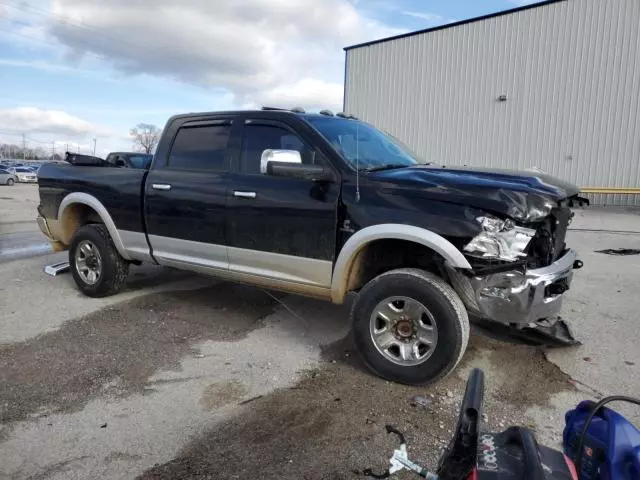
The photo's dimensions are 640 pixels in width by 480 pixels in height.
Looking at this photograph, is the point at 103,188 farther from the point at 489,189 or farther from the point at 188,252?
the point at 489,189

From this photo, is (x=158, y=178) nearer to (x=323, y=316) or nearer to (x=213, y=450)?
(x=323, y=316)

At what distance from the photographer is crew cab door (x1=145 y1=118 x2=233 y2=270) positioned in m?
4.75

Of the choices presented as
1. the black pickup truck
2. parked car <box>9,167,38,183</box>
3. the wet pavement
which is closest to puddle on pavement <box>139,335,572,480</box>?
the black pickup truck

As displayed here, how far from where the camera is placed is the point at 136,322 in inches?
201

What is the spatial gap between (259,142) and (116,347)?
218 cm

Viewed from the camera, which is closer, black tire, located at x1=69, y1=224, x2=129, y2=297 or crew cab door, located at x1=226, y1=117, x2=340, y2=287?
crew cab door, located at x1=226, y1=117, x2=340, y2=287

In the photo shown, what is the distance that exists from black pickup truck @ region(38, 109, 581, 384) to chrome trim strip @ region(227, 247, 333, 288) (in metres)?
0.01

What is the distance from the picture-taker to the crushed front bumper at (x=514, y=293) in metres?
3.41

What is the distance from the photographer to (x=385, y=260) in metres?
4.13

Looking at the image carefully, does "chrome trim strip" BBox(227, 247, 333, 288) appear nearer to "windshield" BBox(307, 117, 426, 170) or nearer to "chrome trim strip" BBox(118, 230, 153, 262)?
"windshield" BBox(307, 117, 426, 170)

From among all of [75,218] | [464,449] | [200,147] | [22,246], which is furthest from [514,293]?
[22,246]

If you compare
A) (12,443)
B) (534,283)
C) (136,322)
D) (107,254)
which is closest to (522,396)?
(534,283)

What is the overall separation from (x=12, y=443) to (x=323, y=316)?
9.87ft

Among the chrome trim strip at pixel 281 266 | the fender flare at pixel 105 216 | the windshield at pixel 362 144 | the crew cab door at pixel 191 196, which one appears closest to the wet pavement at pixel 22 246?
the fender flare at pixel 105 216
